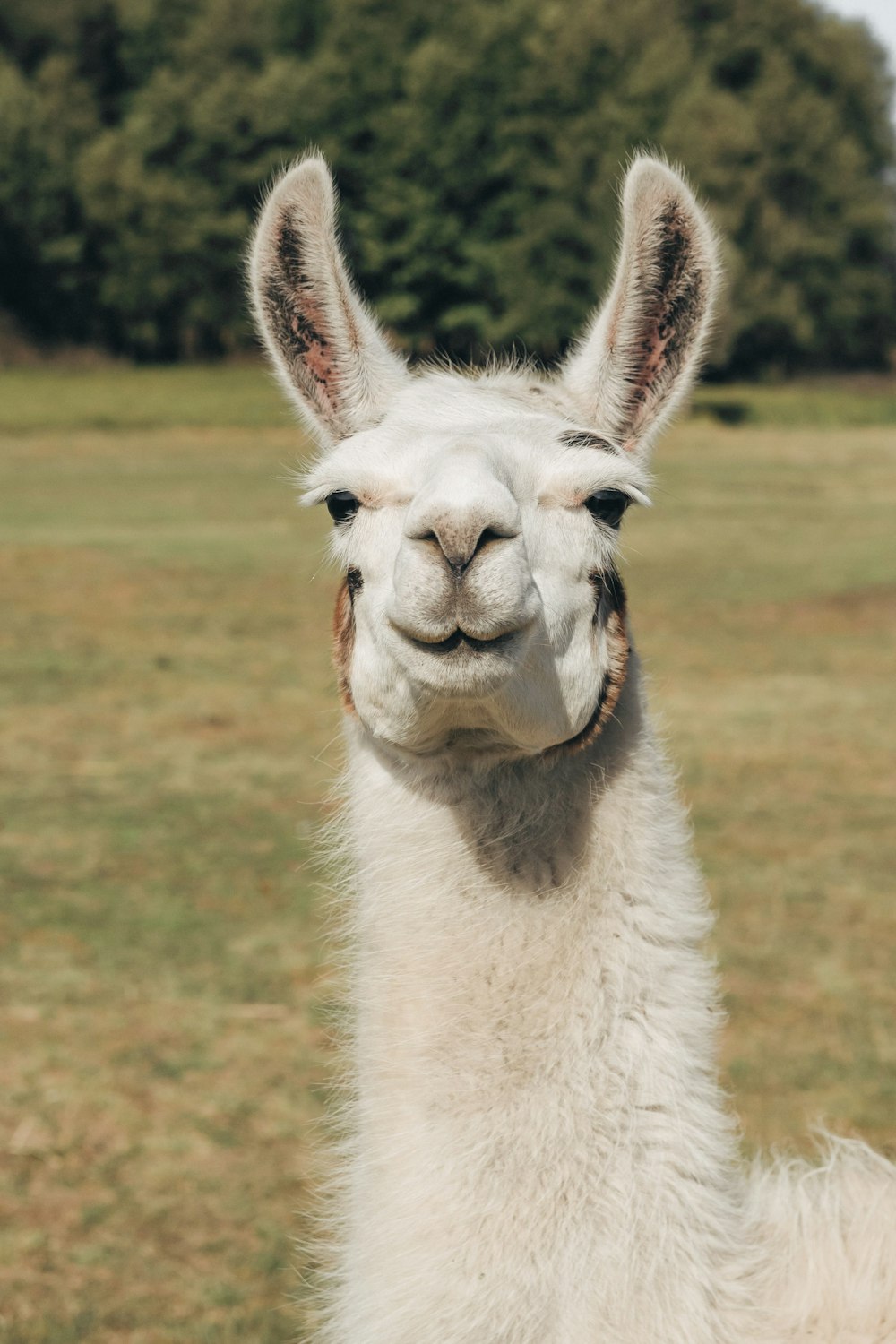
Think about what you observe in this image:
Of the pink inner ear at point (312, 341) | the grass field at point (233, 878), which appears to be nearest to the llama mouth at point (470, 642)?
the pink inner ear at point (312, 341)

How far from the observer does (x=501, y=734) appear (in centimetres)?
220

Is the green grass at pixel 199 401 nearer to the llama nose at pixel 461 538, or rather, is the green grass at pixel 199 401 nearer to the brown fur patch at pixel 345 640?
the brown fur patch at pixel 345 640

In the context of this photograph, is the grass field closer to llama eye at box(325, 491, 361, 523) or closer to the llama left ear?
llama eye at box(325, 491, 361, 523)

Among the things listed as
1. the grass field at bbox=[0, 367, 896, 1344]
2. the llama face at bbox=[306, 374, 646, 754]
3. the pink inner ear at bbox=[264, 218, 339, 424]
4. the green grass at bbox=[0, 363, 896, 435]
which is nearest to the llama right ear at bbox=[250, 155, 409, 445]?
the pink inner ear at bbox=[264, 218, 339, 424]

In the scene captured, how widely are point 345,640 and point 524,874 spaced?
46 centimetres

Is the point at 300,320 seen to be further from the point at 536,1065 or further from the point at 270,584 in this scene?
the point at 270,584

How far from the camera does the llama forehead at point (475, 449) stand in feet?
7.07

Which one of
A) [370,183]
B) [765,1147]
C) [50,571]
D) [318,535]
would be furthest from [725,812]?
[370,183]

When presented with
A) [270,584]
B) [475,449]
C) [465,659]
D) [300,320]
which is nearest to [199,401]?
[270,584]

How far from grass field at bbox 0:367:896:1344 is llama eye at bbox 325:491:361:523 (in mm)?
1371

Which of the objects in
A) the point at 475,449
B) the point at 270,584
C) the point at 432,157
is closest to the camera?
the point at 475,449

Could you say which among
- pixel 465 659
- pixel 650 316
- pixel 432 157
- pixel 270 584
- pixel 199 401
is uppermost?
pixel 650 316

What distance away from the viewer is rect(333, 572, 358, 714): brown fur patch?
92.7 inches

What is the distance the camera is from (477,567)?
1930mm
